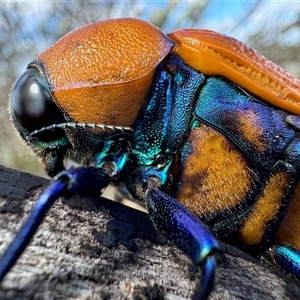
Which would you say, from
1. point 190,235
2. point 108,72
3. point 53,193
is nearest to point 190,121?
point 108,72

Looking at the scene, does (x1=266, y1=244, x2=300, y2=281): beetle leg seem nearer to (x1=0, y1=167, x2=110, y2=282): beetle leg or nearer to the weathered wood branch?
the weathered wood branch

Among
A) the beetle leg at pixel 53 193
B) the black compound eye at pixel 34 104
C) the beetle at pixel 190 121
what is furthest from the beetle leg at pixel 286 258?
the black compound eye at pixel 34 104

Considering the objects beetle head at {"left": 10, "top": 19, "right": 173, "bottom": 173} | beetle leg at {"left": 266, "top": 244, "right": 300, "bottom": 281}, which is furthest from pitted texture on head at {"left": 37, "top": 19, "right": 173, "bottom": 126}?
beetle leg at {"left": 266, "top": 244, "right": 300, "bottom": 281}

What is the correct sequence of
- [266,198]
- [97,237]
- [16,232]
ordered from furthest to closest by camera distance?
[266,198]
[97,237]
[16,232]

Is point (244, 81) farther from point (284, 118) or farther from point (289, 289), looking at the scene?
point (289, 289)

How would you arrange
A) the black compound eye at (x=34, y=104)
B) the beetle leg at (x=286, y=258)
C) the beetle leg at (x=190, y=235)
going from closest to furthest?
the beetle leg at (x=190, y=235)
the beetle leg at (x=286, y=258)
the black compound eye at (x=34, y=104)

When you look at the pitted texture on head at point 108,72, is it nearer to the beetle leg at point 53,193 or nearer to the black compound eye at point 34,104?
the black compound eye at point 34,104

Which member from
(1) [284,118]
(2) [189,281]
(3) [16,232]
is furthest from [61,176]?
(1) [284,118]
